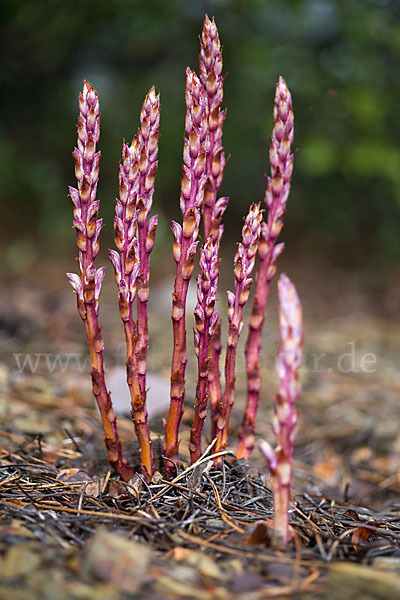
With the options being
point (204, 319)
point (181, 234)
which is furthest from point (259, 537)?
point (181, 234)

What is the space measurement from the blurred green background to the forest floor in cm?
196

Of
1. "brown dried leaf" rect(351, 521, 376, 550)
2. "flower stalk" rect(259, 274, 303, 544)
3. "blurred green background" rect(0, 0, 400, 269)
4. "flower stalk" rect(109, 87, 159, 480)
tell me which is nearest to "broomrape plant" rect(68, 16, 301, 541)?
"flower stalk" rect(109, 87, 159, 480)

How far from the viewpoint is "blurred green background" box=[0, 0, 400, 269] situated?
4.57 meters

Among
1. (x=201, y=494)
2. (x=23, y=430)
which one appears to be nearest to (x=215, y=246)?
(x=201, y=494)

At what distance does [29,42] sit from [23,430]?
398cm

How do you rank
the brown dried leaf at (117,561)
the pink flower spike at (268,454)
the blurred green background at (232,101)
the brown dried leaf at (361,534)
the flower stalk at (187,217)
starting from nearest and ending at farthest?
the brown dried leaf at (117,561) < the pink flower spike at (268,454) < the brown dried leaf at (361,534) < the flower stalk at (187,217) < the blurred green background at (232,101)

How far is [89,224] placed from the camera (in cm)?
146

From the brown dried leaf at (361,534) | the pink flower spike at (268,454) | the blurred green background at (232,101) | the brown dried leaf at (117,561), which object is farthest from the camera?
the blurred green background at (232,101)

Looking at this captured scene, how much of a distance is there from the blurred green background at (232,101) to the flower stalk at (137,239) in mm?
2899

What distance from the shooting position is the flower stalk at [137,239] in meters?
1.42

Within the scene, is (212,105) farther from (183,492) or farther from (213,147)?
(183,492)

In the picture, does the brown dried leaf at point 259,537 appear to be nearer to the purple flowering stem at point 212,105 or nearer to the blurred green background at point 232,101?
the purple flowering stem at point 212,105

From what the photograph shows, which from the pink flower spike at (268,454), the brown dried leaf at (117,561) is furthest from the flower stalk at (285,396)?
the brown dried leaf at (117,561)

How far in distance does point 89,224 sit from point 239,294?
18.7 inches
